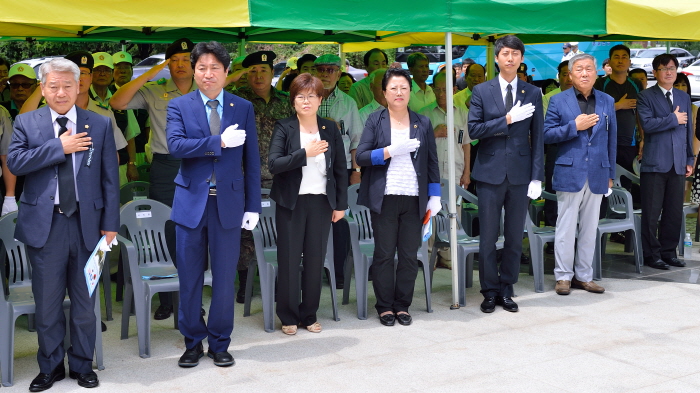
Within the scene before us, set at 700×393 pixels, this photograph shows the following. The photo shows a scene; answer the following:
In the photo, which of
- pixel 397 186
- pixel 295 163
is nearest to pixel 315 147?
pixel 295 163

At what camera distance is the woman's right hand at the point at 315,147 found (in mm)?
4992

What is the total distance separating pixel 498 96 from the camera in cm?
576

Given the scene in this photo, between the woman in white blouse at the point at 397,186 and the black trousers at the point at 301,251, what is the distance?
1.34 ft

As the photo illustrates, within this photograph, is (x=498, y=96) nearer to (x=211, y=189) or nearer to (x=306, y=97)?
(x=306, y=97)

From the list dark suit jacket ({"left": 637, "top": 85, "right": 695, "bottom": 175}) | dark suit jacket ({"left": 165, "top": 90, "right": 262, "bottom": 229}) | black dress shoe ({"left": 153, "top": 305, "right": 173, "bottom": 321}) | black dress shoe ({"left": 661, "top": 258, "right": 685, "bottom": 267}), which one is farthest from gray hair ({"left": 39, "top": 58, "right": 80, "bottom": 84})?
black dress shoe ({"left": 661, "top": 258, "right": 685, "bottom": 267})

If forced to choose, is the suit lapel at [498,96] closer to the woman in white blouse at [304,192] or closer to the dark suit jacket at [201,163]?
the woman in white blouse at [304,192]

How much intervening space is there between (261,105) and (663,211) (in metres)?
3.98

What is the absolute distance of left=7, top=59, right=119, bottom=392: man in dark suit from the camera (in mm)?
4137

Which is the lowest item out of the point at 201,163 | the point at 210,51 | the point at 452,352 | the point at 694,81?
the point at 452,352

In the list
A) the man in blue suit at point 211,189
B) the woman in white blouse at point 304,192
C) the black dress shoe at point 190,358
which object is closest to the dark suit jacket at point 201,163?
the man in blue suit at point 211,189

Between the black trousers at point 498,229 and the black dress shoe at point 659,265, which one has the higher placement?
the black trousers at point 498,229

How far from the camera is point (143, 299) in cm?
493

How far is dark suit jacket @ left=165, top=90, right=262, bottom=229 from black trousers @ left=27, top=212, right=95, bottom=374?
0.60 meters

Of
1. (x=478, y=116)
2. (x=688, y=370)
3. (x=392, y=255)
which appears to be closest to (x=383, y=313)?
(x=392, y=255)
